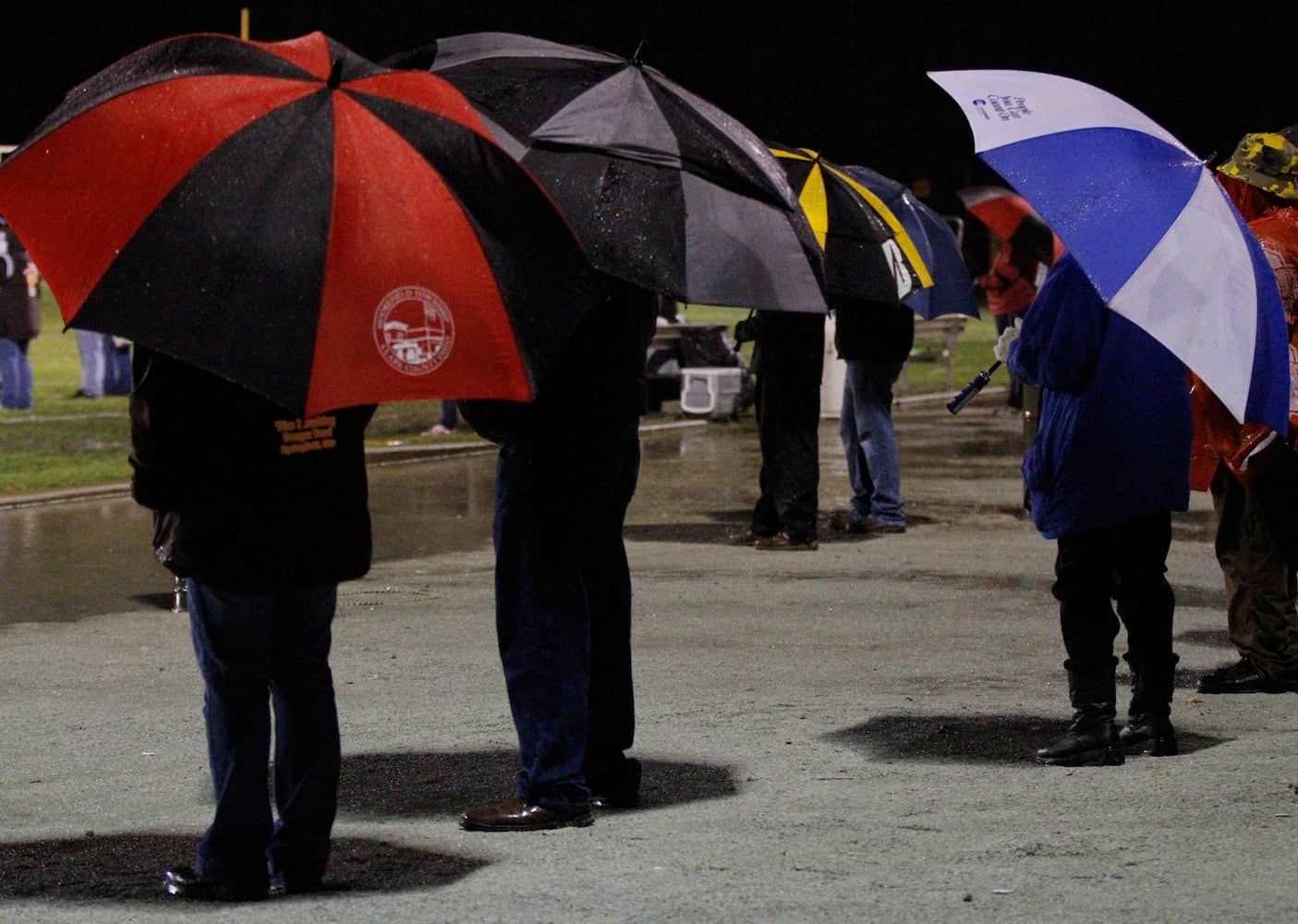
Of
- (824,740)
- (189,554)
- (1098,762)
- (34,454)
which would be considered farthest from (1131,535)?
(34,454)

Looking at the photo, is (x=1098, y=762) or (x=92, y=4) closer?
(x=1098, y=762)

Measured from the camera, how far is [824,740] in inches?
251

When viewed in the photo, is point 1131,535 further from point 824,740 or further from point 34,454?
point 34,454

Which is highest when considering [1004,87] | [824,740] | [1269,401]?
[1004,87]

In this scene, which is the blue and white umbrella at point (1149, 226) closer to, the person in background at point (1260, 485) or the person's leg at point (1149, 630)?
the person's leg at point (1149, 630)

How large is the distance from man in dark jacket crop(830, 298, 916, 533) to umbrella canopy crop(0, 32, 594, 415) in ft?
25.7

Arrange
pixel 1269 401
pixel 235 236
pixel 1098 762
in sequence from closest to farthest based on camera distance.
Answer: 1. pixel 235 236
2. pixel 1269 401
3. pixel 1098 762

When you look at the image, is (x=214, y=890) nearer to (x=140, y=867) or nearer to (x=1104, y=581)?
(x=140, y=867)

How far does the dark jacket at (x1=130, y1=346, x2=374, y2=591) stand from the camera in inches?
172

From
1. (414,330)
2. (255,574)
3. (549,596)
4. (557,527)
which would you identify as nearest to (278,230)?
(414,330)

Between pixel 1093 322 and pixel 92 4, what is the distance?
33640mm

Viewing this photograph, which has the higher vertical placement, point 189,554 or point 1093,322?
point 1093,322

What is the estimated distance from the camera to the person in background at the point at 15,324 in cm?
1909

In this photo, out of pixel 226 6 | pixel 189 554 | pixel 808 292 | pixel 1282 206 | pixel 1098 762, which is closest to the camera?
pixel 189 554
